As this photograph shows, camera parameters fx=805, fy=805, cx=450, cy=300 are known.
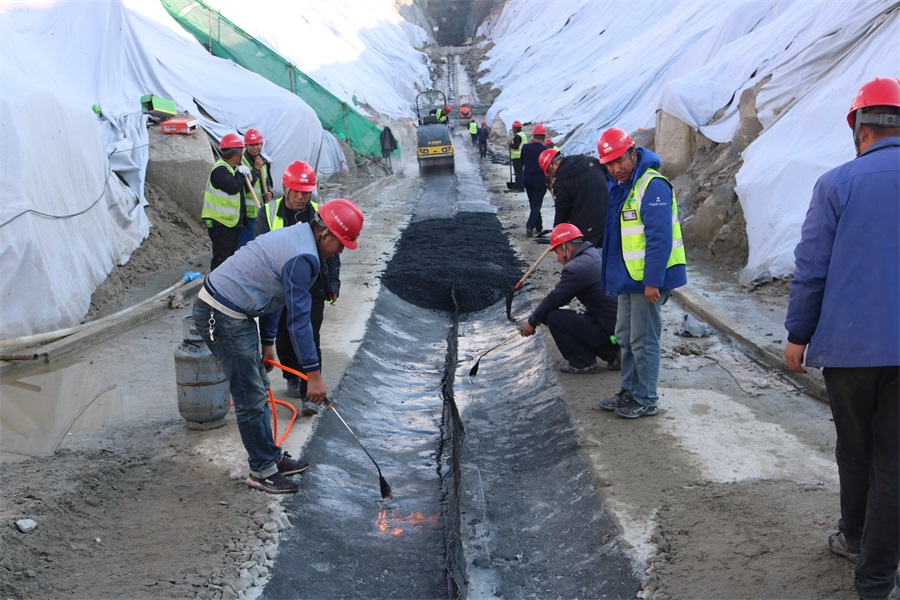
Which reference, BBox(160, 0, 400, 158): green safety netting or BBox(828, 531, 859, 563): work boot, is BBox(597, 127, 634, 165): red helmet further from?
BBox(160, 0, 400, 158): green safety netting

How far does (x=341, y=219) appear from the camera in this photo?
4383 millimetres

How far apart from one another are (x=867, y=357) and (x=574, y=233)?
12.5 feet

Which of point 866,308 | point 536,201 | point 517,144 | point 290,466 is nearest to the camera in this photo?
point 866,308

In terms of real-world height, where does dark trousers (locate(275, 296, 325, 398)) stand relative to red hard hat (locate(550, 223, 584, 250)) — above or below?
below

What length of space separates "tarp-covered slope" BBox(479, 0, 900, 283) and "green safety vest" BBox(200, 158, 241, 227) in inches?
238

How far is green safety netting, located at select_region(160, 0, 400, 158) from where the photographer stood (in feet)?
66.3

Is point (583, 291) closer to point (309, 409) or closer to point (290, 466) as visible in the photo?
point (309, 409)

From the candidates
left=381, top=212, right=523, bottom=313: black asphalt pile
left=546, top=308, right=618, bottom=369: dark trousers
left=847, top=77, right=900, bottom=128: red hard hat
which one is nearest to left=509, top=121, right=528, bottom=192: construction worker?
left=381, top=212, right=523, bottom=313: black asphalt pile

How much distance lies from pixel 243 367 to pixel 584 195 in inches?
230

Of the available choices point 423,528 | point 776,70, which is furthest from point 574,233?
point 776,70

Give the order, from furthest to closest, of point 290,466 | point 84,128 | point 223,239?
point 84,128 → point 223,239 → point 290,466

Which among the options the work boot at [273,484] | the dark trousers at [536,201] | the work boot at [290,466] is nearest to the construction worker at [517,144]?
the dark trousers at [536,201]

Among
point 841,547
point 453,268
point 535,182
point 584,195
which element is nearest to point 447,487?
point 841,547

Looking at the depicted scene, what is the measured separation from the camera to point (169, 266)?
1165 cm
